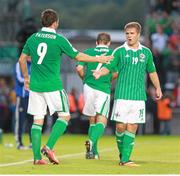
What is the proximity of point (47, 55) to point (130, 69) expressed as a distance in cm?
119

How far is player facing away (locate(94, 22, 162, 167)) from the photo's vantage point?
46.9 feet

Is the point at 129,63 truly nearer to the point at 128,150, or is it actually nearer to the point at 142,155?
the point at 128,150

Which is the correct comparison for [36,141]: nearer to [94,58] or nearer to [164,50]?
[94,58]

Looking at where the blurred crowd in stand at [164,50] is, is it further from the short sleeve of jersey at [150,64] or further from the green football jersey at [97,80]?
the short sleeve of jersey at [150,64]

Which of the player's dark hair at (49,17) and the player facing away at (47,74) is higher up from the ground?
the player's dark hair at (49,17)

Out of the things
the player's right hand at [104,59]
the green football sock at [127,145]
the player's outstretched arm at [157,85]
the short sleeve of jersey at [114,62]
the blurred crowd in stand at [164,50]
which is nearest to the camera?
the player's right hand at [104,59]

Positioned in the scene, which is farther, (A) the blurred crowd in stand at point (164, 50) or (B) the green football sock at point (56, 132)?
(A) the blurred crowd in stand at point (164, 50)

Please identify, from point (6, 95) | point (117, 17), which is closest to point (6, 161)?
point (6, 95)

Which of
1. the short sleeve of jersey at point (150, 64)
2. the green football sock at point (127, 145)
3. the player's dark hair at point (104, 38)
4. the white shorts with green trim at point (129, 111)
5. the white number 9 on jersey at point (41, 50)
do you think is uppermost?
the player's dark hair at point (104, 38)

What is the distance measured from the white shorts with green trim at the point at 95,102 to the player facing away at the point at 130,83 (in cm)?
208

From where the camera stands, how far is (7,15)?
34781 mm

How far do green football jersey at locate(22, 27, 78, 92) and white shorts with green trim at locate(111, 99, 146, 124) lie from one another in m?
0.88

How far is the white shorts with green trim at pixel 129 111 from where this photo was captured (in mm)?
14289

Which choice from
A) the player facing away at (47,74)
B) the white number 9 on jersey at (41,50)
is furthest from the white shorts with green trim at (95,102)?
the white number 9 on jersey at (41,50)
